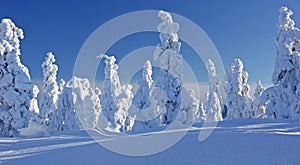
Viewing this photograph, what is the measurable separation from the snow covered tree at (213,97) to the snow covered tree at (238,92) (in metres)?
2.47

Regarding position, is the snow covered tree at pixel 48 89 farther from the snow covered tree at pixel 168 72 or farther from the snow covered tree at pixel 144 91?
the snow covered tree at pixel 168 72

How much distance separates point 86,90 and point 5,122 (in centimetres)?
1942

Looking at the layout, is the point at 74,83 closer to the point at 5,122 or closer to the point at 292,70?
the point at 5,122

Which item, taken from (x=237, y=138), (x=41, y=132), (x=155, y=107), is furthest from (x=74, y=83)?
(x=237, y=138)

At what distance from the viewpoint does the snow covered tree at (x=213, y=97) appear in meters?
42.3

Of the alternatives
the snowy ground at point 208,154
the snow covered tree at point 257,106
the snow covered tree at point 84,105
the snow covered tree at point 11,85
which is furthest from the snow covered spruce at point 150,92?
the snowy ground at point 208,154

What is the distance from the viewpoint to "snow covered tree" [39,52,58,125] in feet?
114

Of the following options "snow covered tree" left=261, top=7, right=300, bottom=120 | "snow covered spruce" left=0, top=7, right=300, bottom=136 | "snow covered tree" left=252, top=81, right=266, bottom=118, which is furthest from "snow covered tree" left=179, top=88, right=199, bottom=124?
"snow covered tree" left=252, top=81, right=266, bottom=118

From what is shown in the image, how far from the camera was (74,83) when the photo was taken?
40469 millimetres

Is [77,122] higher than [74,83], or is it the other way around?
[74,83]

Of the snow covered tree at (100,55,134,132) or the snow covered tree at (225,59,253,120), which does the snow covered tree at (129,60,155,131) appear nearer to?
the snow covered tree at (100,55,134,132)

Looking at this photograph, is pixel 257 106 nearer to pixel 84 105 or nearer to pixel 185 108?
pixel 185 108

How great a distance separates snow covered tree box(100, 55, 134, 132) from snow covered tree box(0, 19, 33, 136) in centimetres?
1535

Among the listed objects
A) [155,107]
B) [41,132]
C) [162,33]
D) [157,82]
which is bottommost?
[41,132]
